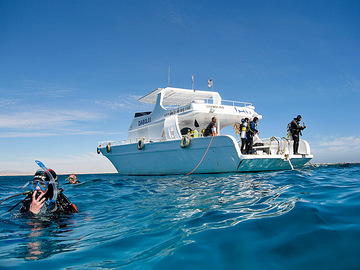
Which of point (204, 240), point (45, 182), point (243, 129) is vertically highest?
point (243, 129)

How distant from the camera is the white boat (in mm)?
10203

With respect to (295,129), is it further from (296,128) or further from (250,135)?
(250,135)

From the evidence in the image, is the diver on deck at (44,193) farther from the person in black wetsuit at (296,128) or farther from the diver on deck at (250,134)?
the person in black wetsuit at (296,128)

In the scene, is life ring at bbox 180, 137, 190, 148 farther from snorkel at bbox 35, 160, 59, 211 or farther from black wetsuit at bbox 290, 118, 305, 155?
snorkel at bbox 35, 160, 59, 211

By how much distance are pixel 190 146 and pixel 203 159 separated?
0.89 meters

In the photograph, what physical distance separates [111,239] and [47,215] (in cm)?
159

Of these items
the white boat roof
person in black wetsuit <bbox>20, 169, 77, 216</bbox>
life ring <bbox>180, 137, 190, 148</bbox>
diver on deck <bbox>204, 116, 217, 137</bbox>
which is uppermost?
the white boat roof

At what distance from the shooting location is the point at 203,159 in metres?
11.0

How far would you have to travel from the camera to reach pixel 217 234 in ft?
7.25

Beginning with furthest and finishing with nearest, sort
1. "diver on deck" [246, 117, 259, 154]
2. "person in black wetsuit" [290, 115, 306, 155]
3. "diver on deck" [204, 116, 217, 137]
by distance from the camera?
"diver on deck" [204, 116, 217, 137]
"person in black wetsuit" [290, 115, 306, 155]
"diver on deck" [246, 117, 259, 154]

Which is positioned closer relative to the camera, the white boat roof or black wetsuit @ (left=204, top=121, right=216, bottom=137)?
black wetsuit @ (left=204, top=121, right=216, bottom=137)

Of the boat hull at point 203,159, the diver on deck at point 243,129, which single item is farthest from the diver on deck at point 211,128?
the diver on deck at point 243,129

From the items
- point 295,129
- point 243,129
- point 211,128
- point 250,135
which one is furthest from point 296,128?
point 211,128

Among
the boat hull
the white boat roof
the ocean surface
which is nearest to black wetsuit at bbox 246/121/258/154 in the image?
the boat hull
